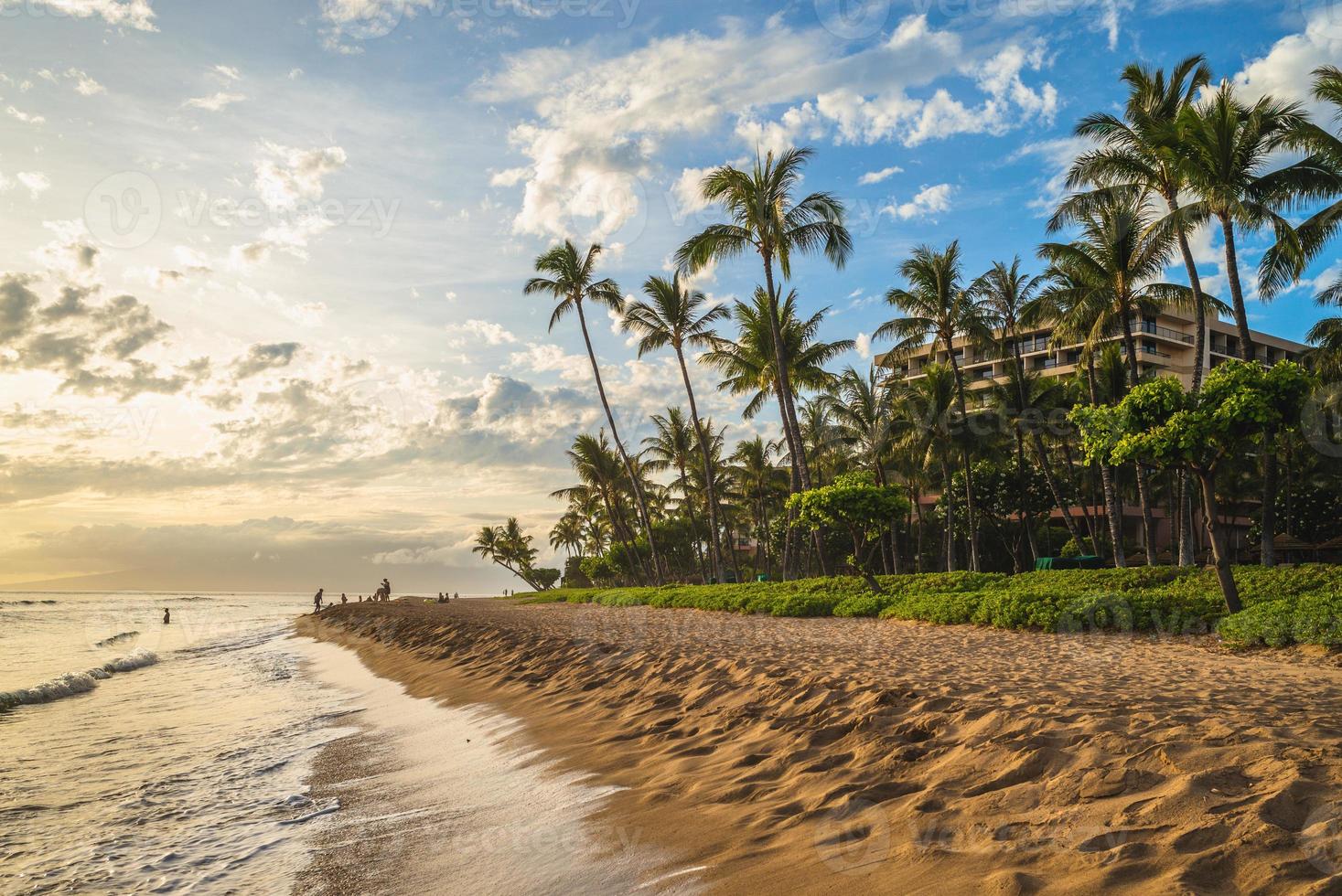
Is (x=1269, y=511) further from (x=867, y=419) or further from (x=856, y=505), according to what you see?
(x=867, y=419)

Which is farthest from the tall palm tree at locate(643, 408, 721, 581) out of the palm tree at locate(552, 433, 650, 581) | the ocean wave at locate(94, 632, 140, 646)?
the ocean wave at locate(94, 632, 140, 646)

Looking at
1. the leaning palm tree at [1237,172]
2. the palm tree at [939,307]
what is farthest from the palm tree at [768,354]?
the leaning palm tree at [1237,172]

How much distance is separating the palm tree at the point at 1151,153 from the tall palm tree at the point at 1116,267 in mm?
702

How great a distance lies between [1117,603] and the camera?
1337 cm

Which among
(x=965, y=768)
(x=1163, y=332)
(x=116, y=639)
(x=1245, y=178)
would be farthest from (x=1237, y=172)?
(x=1163, y=332)

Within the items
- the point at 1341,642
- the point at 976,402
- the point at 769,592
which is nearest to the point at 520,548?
the point at 976,402

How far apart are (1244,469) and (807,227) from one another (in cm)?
2680

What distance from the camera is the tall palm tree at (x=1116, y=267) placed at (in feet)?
69.5

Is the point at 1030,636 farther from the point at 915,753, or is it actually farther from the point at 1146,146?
the point at 1146,146

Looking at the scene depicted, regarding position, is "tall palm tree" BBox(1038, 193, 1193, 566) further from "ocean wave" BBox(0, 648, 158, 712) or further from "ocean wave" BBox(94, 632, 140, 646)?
"ocean wave" BBox(94, 632, 140, 646)

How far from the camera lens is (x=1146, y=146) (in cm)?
1936

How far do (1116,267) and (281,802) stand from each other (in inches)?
935

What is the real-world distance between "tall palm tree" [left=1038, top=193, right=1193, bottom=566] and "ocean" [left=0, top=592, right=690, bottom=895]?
21.1 m

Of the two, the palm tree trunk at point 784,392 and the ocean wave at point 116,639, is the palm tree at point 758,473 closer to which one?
the palm tree trunk at point 784,392
